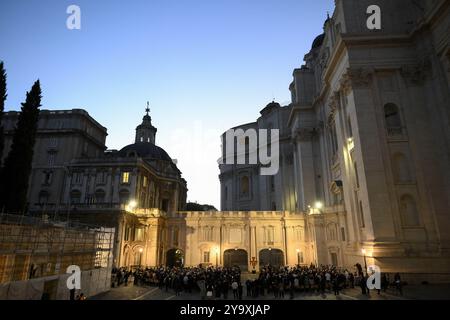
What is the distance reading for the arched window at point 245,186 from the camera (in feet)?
204

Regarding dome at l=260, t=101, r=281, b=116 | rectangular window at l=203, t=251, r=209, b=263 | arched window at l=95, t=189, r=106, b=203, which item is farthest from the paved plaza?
dome at l=260, t=101, r=281, b=116

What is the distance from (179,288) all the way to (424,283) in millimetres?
18574

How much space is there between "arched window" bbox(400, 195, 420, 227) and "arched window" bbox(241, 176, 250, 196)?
38.8m

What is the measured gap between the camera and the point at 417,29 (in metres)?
26.2

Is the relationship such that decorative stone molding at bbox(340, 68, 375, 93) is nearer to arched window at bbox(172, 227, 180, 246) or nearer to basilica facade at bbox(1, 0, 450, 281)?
basilica facade at bbox(1, 0, 450, 281)

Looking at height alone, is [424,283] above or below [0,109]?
below

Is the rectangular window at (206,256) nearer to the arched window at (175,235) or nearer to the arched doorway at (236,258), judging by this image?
the arched doorway at (236,258)

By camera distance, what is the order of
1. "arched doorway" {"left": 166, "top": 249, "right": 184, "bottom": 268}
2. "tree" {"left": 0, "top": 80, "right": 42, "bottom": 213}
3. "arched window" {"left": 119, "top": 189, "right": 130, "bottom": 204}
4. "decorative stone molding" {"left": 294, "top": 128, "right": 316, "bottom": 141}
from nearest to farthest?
"tree" {"left": 0, "top": 80, "right": 42, "bottom": 213}
"arched window" {"left": 119, "top": 189, "right": 130, "bottom": 204}
"decorative stone molding" {"left": 294, "top": 128, "right": 316, "bottom": 141}
"arched doorway" {"left": 166, "top": 249, "right": 184, "bottom": 268}

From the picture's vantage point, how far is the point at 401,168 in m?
25.2

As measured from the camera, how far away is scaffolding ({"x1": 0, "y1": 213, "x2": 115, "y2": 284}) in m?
15.3

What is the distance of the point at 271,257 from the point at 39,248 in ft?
102

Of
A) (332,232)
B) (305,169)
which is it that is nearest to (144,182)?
(305,169)
